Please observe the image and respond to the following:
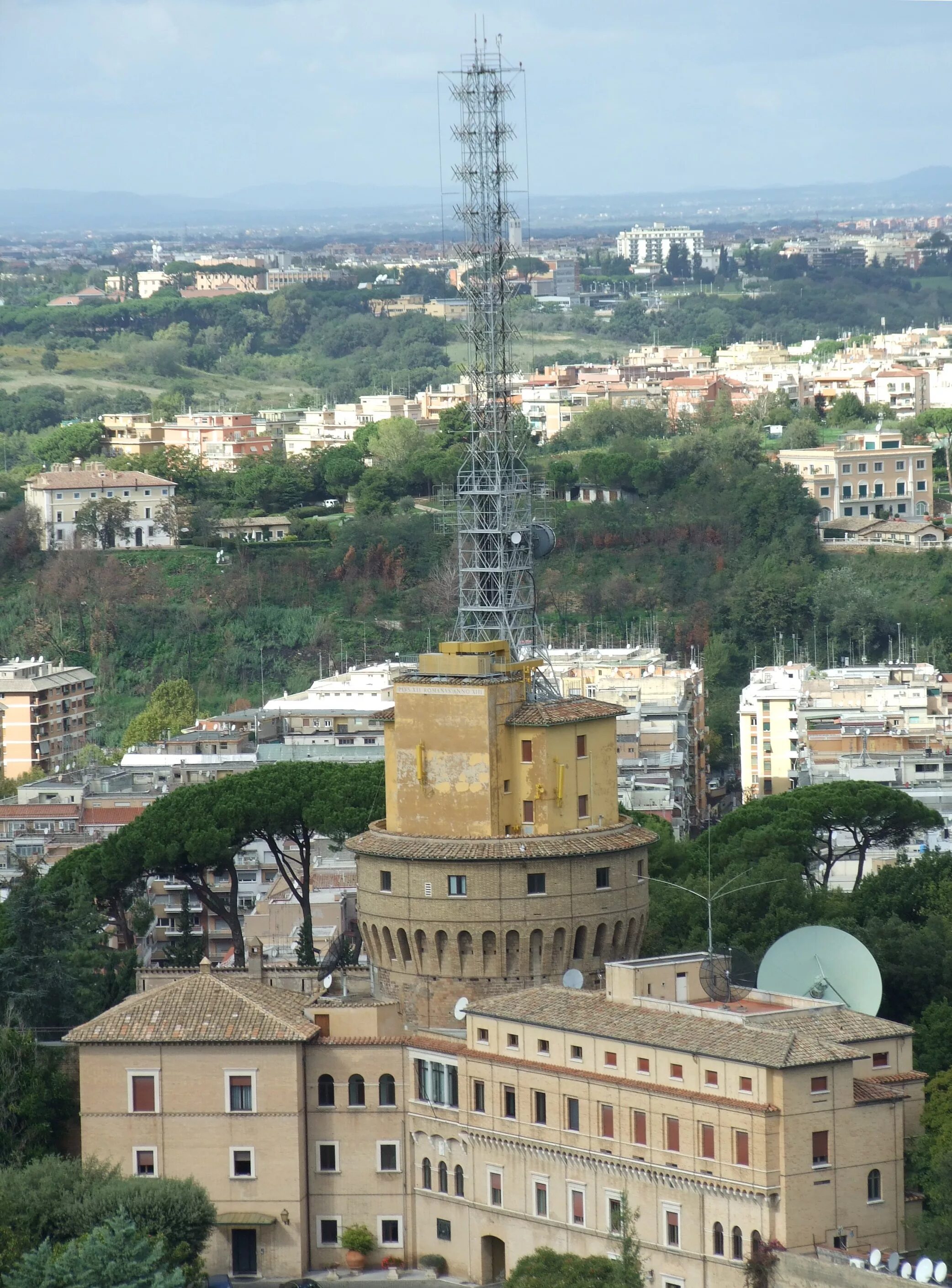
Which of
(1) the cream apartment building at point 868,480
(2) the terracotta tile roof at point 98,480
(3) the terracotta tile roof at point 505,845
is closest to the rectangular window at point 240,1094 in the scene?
(3) the terracotta tile roof at point 505,845

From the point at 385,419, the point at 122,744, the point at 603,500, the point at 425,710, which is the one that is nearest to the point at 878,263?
the point at 385,419

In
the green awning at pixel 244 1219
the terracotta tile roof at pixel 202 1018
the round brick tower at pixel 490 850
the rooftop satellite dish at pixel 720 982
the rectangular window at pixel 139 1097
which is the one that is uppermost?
the round brick tower at pixel 490 850

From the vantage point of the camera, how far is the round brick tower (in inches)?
1307

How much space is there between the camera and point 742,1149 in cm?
2919

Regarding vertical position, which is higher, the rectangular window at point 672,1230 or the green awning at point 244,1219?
the rectangular window at point 672,1230

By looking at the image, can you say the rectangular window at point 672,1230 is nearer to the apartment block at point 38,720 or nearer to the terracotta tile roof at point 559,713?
the terracotta tile roof at point 559,713

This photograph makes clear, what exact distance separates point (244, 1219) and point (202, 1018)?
1984mm

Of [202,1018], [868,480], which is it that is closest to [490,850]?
[202,1018]

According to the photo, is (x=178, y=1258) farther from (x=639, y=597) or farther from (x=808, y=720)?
(x=639, y=597)

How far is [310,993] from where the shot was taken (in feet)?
112

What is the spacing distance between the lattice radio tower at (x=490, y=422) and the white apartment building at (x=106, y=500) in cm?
4887

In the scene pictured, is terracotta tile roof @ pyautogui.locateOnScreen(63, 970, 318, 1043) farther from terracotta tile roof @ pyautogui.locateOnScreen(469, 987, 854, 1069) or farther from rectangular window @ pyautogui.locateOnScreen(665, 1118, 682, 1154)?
rectangular window @ pyautogui.locateOnScreen(665, 1118, 682, 1154)

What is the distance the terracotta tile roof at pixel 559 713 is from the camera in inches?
1321

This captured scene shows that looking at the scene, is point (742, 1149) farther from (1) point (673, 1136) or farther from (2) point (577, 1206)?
(2) point (577, 1206)
